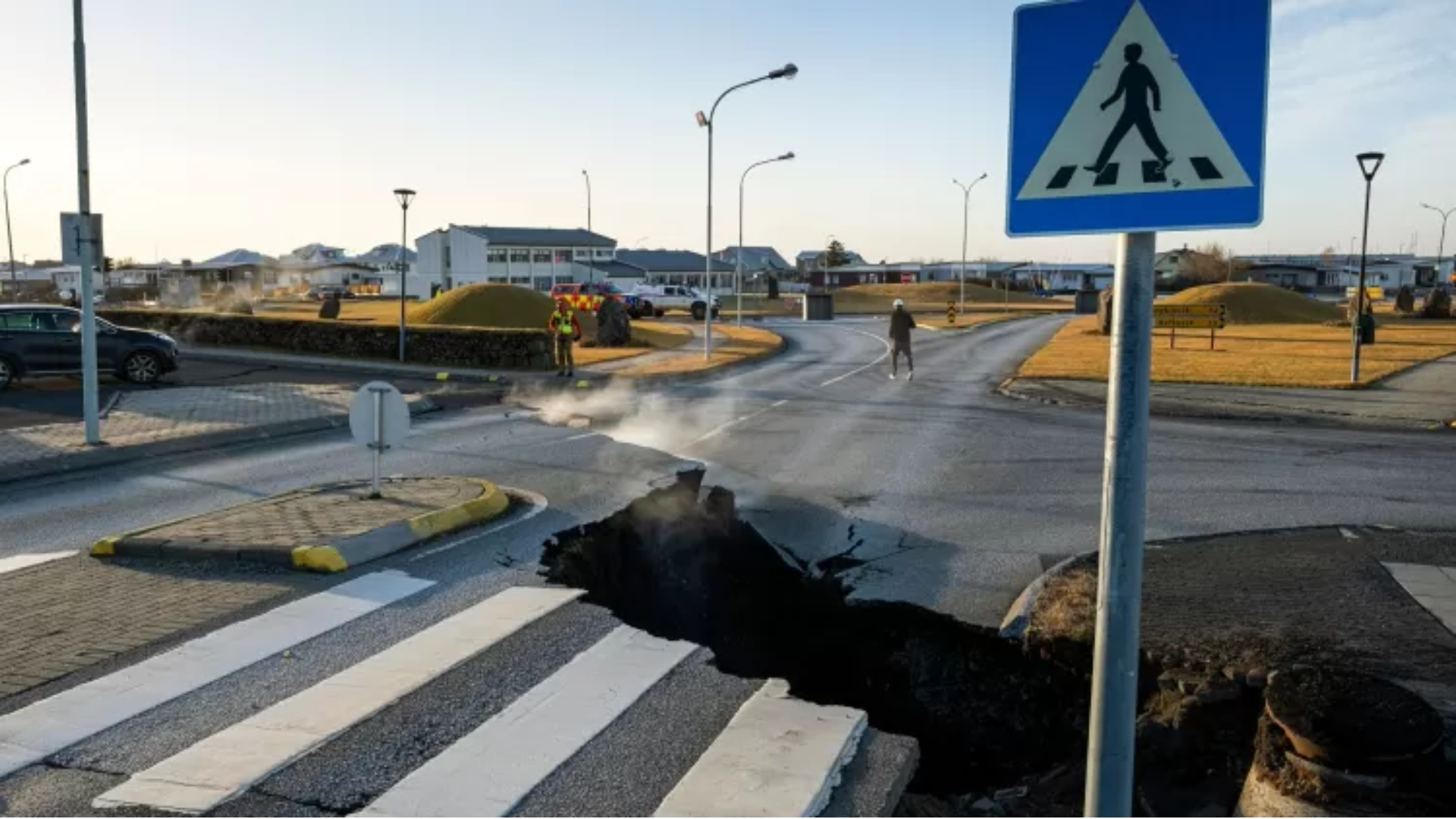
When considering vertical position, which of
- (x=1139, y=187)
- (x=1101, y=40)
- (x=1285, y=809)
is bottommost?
(x=1285, y=809)

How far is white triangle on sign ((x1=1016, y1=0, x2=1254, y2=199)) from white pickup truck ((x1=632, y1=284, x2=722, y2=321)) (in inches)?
1846

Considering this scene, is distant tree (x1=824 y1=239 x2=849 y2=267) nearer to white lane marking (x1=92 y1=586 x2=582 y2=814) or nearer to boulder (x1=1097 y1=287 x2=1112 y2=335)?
boulder (x1=1097 y1=287 x2=1112 y2=335)

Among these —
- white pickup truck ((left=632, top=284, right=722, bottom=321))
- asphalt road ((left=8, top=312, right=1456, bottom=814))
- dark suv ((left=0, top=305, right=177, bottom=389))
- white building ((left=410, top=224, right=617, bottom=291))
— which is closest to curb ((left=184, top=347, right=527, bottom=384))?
asphalt road ((left=8, top=312, right=1456, bottom=814))

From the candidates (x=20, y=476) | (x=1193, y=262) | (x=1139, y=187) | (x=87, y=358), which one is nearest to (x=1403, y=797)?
Result: (x=1139, y=187)

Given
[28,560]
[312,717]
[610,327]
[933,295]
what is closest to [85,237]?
[28,560]

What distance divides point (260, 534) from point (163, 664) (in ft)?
7.81

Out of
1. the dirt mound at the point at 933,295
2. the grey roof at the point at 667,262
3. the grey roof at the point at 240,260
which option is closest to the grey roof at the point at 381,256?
the grey roof at the point at 240,260

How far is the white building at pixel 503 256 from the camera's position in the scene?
299 ft

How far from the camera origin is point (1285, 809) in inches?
163

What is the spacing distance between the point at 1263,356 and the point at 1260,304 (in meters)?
25.3

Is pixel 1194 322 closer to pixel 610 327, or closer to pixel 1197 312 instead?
pixel 1197 312

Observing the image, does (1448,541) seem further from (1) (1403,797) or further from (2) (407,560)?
(2) (407,560)

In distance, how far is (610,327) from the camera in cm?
3117

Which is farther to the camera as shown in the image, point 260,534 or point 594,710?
point 260,534
